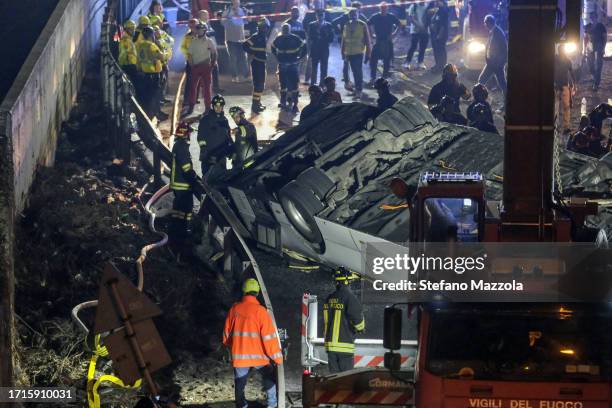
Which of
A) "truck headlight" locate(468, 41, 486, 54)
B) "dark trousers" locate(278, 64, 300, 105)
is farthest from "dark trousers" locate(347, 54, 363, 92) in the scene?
"truck headlight" locate(468, 41, 486, 54)

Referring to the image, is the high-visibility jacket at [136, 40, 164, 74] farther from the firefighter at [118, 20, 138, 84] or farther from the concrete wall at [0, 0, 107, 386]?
the concrete wall at [0, 0, 107, 386]

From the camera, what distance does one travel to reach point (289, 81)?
2620cm

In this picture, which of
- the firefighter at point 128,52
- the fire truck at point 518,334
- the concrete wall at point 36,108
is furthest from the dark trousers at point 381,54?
the fire truck at point 518,334

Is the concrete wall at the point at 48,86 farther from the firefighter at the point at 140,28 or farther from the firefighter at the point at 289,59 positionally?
the firefighter at the point at 289,59

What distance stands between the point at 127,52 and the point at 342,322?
1103cm

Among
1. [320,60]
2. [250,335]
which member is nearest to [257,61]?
[320,60]

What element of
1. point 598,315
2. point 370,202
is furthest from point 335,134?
point 598,315

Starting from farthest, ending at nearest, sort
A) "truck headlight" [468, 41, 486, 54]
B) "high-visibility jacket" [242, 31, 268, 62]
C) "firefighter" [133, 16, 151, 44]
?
1. "truck headlight" [468, 41, 486, 54]
2. "high-visibility jacket" [242, 31, 268, 62]
3. "firefighter" [133, 16, 151, 44]

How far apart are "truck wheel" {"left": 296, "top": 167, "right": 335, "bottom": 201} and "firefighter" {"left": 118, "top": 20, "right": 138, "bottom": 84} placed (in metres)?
6.52

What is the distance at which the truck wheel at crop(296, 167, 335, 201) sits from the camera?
18500 mm

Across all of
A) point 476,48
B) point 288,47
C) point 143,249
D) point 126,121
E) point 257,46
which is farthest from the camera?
point 476,48

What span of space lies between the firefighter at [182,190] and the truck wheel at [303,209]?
1.50 metres

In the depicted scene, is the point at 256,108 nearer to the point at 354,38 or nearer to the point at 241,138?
the point at 354,38

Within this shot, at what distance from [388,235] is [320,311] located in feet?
4.79
